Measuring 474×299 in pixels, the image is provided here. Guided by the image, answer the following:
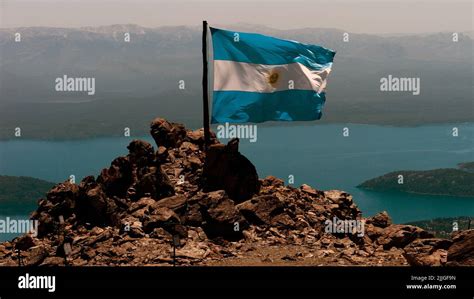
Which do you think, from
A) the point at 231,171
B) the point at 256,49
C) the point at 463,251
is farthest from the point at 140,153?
the point at 463,251

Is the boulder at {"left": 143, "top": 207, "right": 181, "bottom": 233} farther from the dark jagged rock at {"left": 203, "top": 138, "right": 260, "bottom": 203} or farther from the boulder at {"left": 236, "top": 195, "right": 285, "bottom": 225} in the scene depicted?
the dark jagged rock at {"left": 203, "top": 138, "right": 260, "bottom": 203}

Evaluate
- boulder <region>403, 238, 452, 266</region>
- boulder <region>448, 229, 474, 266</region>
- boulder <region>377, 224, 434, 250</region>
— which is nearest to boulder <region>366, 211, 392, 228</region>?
boulder <region>377, 224, 434, 250</region>

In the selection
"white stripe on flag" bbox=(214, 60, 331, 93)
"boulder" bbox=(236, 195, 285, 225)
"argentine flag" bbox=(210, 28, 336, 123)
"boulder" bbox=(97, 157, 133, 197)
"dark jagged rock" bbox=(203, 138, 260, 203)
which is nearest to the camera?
"boulder" bbox=(236, 195, 285, 225)

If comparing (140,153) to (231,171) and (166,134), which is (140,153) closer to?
(166,134)

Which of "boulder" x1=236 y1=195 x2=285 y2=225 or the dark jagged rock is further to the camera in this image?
the dark jagged rock

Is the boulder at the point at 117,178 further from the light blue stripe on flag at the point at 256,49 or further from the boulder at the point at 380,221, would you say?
the boulder at the point at 380,221

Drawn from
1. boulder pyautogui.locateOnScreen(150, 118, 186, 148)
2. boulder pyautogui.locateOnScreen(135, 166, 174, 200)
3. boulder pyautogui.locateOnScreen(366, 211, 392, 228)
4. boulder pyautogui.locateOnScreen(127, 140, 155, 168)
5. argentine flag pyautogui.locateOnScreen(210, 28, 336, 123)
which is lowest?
boulder pyautogui.locateOnScreen(366, 211, 392, 228)
